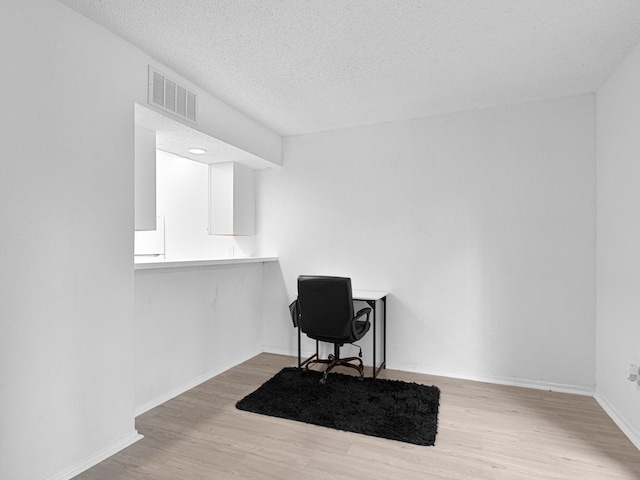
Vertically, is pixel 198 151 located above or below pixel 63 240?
above

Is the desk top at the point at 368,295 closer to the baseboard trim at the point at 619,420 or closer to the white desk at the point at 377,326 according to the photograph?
the white desk at the point at 377,326

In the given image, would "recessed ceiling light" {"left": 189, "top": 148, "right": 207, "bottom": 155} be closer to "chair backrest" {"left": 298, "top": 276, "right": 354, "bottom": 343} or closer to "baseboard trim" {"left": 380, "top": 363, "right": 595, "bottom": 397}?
"chair backrest" {"left": 298, "top": 276, "right": 354, "bottom": 343}

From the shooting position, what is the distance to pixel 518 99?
3.24m

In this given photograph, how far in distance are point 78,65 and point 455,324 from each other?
11.7 feet

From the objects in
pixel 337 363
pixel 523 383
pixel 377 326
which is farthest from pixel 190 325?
pixel 523 383

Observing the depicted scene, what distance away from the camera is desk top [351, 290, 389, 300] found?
11.1 ft

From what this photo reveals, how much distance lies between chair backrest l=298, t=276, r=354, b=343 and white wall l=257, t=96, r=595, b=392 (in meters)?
0.77

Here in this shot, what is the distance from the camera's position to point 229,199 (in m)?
4.01

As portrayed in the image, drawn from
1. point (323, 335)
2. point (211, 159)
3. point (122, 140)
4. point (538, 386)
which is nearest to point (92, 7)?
point (122, 140)

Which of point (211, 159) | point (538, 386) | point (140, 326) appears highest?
point (211, 159)

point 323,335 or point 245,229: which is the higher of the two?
point 245,229

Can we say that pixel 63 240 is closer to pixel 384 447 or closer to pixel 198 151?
pixel 198 151

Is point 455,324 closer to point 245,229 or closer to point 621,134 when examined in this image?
point 621,134

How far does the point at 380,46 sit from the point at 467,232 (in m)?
1.94
